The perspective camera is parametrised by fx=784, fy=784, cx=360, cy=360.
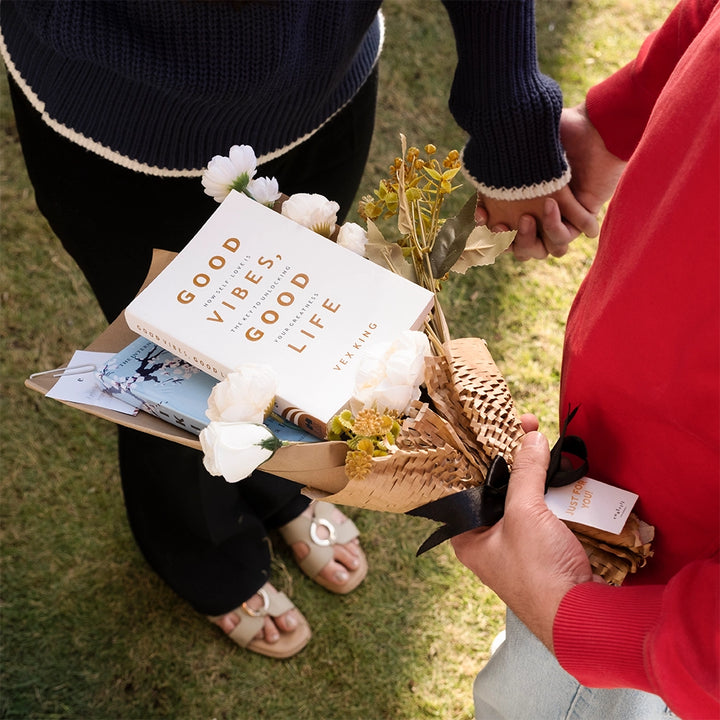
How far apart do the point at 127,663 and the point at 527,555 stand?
3.92 ft

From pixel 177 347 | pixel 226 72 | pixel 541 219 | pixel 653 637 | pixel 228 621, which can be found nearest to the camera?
pixel 653 637

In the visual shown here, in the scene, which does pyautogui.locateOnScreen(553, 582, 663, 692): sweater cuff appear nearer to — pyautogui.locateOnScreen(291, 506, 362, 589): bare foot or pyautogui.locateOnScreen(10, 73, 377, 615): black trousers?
pyautogui.locateOnScreen(10, 73, 377, 615): black trousers

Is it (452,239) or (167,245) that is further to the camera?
(167,245)

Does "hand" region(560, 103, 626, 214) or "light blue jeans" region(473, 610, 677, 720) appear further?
"hand" region(560, 103, 626, 214)

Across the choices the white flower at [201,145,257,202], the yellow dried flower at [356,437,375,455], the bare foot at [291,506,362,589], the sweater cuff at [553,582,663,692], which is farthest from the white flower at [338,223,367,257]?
the bare foot at [291,506,362,589]

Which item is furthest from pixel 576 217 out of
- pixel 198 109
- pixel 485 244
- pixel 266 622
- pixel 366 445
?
pixel 266 622

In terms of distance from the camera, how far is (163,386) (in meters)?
0.79

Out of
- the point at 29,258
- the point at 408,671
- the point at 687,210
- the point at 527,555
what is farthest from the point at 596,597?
the point at 29,258

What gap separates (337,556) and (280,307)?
3.60 ft

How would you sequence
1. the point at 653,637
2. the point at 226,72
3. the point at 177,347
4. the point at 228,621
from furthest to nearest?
the point at 228,621
the point at 226,72
the point at 177,347
the point at 653,637

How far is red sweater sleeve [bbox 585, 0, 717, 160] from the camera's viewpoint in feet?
3.28

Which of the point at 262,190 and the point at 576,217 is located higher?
the point at 262,190

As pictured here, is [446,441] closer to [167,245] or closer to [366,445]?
[366,445]

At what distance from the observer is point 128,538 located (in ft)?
5.84
